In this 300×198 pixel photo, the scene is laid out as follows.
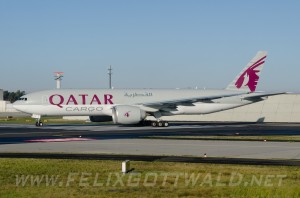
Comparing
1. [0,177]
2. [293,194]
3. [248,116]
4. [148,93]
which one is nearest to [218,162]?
[293,194]

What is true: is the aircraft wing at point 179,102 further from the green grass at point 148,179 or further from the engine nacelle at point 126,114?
the green grass at point 148,179

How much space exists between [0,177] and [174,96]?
4298cm

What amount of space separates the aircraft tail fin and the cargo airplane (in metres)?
2.18

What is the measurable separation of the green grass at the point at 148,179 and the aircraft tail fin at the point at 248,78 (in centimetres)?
4428

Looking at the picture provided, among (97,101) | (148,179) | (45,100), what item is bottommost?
(148,179)

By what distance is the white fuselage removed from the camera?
5441 centimetres

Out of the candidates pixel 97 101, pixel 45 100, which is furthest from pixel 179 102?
pixel 45 100

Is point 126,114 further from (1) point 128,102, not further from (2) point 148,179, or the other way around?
(2) point 148,179

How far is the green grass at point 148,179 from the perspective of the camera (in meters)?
13.8

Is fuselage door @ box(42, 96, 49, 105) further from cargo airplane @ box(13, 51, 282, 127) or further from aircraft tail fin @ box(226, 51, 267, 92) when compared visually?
aircraft tail fin @ box(226, 51, 267, 92)

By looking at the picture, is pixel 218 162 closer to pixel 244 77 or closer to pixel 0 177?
pixel 0 177

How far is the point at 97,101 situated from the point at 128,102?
12.8 ft

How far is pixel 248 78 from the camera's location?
206 ft

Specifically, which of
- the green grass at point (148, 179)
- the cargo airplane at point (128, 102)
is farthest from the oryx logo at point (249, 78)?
the green grass at point (148, 179)
